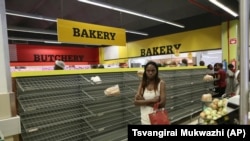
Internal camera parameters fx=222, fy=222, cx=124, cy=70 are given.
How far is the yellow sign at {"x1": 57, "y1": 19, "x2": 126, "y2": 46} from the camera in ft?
18.5

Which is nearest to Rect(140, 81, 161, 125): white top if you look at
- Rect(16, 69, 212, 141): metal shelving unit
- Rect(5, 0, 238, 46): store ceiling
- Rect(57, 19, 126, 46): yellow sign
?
Rect(16, 69, 212, 141): metal shelving unit

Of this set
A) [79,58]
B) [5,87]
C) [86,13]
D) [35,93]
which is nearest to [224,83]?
[35,93]

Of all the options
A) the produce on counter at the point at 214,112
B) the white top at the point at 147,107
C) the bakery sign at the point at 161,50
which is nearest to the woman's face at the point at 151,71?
the white top at the point at 147,107

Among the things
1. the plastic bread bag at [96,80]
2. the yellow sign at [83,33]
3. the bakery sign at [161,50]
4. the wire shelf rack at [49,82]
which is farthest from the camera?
the bakery sign at [161,50]

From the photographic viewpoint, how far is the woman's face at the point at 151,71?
3053 millimetres

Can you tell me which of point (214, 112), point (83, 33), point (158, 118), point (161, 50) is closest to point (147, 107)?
point (158, 118)

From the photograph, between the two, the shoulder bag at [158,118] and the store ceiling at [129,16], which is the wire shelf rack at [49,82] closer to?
the shoulder bag at [158,118]

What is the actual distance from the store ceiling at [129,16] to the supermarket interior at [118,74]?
0.16 feet

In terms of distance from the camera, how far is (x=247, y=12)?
2.36ft

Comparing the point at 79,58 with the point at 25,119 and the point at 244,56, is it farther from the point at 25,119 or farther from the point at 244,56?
the point at 244,56

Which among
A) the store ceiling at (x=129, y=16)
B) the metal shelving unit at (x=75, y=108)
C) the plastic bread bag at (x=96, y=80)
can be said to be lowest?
the metal shelving unit at (x=75, y=108)

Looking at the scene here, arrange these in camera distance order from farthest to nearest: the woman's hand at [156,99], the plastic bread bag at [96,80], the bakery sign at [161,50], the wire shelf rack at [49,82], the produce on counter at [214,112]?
the bakery sign at [161,50] < the plastic bread bag at [96,80] < the woman's hand at [156,99] < the wire shelf rack at [49,82] < the produce on counter at [214,112]

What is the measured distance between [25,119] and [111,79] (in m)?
1.68

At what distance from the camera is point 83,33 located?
5.98 m
